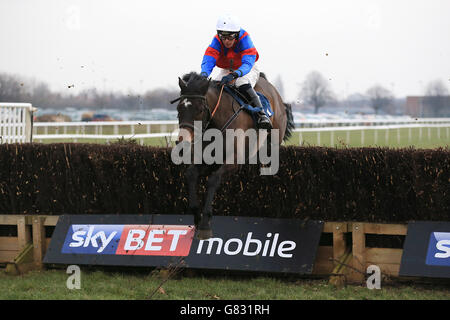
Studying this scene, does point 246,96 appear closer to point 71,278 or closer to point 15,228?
point 71,278

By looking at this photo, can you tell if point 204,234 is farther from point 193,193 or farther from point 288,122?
point 288,122

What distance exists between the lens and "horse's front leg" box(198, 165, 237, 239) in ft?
21.2

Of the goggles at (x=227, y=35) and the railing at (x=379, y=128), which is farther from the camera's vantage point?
the railing at (x=379, y=128)

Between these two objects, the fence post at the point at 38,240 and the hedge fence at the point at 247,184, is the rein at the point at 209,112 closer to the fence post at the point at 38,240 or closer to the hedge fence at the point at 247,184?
the hedge fence at the point at 247,184

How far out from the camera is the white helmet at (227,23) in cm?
A: 707

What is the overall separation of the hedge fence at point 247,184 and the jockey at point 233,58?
0.72 metres

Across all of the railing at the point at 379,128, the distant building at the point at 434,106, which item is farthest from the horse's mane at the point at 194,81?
the distant building at the point at 434,106

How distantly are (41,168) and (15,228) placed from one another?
2.87 feet

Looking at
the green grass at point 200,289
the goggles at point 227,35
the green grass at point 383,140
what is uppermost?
the goggles at point 227,35

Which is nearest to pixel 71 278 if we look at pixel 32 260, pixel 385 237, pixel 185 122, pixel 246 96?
pixel 32 260

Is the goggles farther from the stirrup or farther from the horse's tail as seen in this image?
the horse's tail

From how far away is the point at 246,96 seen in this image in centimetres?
754

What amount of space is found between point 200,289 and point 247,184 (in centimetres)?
133

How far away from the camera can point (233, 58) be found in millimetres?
7547
